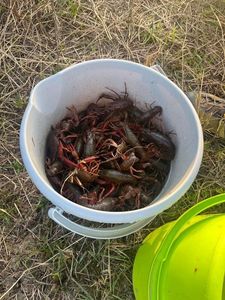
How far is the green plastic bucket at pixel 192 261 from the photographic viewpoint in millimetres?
1557

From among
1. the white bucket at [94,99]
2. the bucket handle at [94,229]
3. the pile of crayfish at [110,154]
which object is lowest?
the bucket handle at [94,229]

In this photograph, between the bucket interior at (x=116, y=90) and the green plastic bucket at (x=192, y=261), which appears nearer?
the green plastic bucket at (x=192, y=261)

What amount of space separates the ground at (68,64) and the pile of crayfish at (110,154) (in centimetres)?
25

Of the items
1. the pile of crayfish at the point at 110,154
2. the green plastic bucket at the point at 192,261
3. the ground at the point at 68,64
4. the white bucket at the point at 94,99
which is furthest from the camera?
the ground at the point at 68,64

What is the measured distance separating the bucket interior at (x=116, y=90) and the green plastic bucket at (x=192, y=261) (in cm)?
15

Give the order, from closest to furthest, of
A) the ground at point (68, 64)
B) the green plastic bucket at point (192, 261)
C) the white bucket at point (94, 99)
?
1. the green plastic bucket at point (192, 261)
2. the white bucket at point (94, 99)
3. the ground at point (68, 64)

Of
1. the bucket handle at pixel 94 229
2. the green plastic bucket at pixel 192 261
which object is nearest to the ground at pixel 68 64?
the bucket handle at pixel 94 229

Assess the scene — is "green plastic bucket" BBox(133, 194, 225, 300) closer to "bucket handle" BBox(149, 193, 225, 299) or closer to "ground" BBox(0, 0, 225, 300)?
"bucket handle" BBox(149, 193, 225, 299)

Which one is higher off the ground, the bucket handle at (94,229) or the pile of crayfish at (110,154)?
the pile of crayfish at (110,154)

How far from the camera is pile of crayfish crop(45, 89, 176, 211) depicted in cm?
189

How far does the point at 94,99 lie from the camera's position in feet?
6.65

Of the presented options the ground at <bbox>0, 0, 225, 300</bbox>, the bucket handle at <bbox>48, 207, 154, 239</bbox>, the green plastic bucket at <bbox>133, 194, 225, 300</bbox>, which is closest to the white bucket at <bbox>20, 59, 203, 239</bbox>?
the bucket handle at <bbox>48, 207, 154, 239</bbox>

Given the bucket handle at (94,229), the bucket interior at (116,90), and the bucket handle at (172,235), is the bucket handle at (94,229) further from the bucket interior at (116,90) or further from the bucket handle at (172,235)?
the bucket handle at (172,235)

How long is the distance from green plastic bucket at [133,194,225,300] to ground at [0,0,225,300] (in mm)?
411
